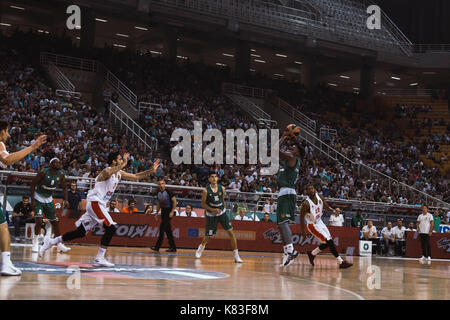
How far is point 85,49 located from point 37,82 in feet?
24.8

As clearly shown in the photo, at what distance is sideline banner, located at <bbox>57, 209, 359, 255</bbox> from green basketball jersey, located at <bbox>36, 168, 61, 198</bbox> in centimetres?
534

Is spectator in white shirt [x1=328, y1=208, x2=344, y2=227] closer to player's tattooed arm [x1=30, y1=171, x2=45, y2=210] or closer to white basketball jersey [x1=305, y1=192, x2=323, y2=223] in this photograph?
white basketball jersey [x1=305, y1=192, x2=323, y2=223]

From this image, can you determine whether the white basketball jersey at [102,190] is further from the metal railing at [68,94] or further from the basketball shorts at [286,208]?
the metal railing at [68,94]

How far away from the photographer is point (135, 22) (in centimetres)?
4394

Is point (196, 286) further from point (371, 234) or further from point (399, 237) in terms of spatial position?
point (399, 237)

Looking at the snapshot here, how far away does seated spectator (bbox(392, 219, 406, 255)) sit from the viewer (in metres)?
26.5

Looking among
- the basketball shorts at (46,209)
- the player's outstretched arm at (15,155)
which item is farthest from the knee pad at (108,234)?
the basketball shorts at (46,209)

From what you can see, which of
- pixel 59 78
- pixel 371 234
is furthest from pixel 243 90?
pixel 371 234

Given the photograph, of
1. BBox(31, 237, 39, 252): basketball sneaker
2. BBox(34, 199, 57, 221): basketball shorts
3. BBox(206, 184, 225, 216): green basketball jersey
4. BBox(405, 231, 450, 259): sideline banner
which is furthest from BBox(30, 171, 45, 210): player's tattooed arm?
BBox(405, 231, 450, 259): sideline banner

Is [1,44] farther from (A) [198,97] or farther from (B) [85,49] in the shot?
(A) [198,97]

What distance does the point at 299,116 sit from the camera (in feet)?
140

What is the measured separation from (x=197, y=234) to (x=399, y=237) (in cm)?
963

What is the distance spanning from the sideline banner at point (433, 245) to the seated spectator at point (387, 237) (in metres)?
0.67
